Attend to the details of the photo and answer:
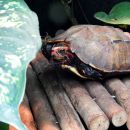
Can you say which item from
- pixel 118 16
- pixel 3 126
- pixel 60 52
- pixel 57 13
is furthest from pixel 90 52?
pixel 57 13

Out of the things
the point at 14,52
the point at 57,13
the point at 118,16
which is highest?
the point at 14,52

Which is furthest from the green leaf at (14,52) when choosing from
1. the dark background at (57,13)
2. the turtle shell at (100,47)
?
the dark background at (57,13)

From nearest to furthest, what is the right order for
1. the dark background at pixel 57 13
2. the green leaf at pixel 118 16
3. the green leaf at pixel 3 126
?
the green leaf at pixel 3 126 < the green leaf at pixel 118 16 < the dark background at pixel 57 13

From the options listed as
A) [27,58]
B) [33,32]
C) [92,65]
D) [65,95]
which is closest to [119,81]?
[92,65]

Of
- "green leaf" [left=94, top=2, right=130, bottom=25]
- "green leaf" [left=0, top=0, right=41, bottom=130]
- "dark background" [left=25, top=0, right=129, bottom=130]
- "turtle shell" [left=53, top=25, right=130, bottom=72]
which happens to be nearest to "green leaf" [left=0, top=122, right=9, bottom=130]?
"green leaf" [left=0, top=0, right=41, bottom=130]

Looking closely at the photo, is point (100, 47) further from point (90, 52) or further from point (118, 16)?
point (118, 16)

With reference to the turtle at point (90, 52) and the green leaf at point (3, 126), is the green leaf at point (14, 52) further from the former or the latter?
the turtle at point (90, 52)

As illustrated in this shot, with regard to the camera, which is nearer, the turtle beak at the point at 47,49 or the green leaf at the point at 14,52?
the green leaf at the point at 14,52

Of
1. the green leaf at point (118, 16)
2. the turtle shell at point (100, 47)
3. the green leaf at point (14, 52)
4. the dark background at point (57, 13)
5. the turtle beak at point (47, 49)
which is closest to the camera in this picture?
the green leaf at point (14, 52)
